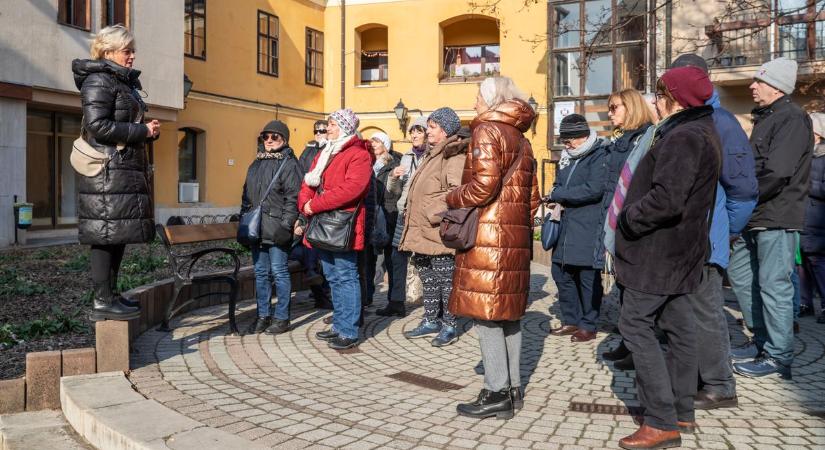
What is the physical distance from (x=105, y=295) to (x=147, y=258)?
455cm

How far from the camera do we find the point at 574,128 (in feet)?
20.2

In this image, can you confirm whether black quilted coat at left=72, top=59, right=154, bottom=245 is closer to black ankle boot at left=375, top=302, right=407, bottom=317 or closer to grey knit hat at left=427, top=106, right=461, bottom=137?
grey knit hat at left=427, top=106, right=461, bottom=137

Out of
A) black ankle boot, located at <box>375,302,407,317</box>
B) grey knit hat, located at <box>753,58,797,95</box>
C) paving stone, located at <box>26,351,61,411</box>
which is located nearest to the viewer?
paving stone, located at <box>26,351,61,411</box>

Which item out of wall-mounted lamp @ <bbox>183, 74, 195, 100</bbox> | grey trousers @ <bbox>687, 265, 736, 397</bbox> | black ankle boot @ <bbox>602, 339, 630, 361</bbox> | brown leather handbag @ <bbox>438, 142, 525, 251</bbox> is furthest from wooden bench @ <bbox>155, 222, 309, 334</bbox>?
wall-mounted lamp @ <bbox>183, 74, 195, 100</bbox>

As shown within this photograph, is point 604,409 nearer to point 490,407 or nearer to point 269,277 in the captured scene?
point 490,407

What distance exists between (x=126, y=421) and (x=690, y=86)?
11.4ft

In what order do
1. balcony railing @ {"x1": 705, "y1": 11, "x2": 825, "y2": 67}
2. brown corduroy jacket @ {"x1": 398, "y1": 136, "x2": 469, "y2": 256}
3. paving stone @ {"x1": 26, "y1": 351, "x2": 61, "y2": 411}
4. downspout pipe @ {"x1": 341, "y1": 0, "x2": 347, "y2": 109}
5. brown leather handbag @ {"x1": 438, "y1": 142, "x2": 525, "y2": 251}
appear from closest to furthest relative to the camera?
brown leather handbag @ {"x1": 438, "y1": 142, "x2": 525, "y2": 251} < paving stone @ {"x1": 26, "y1": 351, "x2": 61, "y2": 411} < brown corduroy jacket @ {"x1": 398, "y1": 136, "x2": 469, "y2": 256} < balcony railing @ {"x1": 705, "y1": 11, "x2": 825, "y2": 67} < downspout pipe @ {"x1": 341, "y1": 0, "x2": 347, "y2": 109}

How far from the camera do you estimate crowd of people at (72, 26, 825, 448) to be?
11.9 ft

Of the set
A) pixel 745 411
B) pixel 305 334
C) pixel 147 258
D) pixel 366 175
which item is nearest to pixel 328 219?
pixel 366 175

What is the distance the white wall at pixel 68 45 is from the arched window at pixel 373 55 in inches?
395

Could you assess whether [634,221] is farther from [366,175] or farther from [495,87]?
[366,175]

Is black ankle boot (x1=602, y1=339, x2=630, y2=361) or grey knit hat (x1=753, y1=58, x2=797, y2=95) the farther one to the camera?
black ankle boot (x1=602, y1=339, x2=630, y2=361)

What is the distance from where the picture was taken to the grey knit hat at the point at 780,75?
496 cm

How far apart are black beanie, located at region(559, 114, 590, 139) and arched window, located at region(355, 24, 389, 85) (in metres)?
21.4
